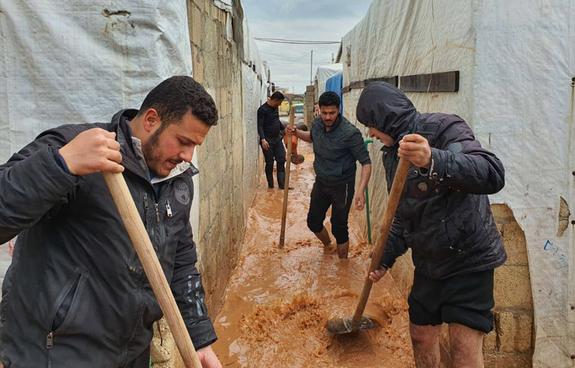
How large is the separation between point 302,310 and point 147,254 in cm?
313

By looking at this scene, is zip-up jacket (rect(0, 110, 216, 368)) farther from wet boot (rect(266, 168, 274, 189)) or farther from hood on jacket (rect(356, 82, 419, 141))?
wet boot (rect(266, 168, 274, 189))

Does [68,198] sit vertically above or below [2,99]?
below

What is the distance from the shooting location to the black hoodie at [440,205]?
7.82 feet

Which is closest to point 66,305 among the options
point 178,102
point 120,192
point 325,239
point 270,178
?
point 120,192

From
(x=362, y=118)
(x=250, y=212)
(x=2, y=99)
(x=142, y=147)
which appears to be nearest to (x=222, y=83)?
(x=362, y=118)

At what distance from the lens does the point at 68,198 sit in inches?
57.5

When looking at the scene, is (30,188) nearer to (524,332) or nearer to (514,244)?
(514,244)

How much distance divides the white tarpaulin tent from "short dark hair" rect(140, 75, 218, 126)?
6.28 feet

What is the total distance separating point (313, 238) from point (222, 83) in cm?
290

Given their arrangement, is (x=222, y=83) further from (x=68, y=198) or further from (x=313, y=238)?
(x=68, y=198)

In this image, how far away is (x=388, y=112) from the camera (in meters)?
2.54

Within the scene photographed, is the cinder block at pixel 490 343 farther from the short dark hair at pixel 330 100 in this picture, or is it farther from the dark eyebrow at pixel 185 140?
the short dark hair at pixel 330 100

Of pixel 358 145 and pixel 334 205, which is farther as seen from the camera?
pixel 334 205

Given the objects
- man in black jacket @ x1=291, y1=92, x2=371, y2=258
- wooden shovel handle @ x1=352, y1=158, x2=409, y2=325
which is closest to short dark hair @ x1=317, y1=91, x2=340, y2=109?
man in black jacket @ x1=291, y1=92, x2=371, y2=258
